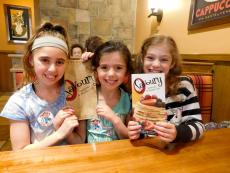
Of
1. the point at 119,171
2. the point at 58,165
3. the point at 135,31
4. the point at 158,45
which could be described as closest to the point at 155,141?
the point at 119,171

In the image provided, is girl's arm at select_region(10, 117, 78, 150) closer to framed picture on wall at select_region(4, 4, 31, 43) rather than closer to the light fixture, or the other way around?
the light fixture

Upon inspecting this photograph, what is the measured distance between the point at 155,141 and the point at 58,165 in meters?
0.35

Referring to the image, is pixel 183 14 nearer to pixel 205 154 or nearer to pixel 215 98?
pixel 215 98

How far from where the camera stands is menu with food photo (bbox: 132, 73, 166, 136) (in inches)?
27.7

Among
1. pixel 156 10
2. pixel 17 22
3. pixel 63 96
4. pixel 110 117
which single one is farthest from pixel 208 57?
pixel 17 22

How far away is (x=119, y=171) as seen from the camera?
0.54 meters

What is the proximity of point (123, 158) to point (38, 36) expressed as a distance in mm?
668

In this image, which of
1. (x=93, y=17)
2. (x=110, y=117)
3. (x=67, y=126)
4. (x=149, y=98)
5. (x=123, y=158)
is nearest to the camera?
(x=123, y=158)

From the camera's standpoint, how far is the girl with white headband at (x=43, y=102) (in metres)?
0.83

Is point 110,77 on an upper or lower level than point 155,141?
upper

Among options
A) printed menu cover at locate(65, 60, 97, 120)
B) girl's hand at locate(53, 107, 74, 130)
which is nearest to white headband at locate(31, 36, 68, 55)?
printed menu cover at locate(65, 60, 97, 120)

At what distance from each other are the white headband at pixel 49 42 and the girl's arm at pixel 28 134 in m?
0.32

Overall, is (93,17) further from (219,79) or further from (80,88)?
(80,88)

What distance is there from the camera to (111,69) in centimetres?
96
